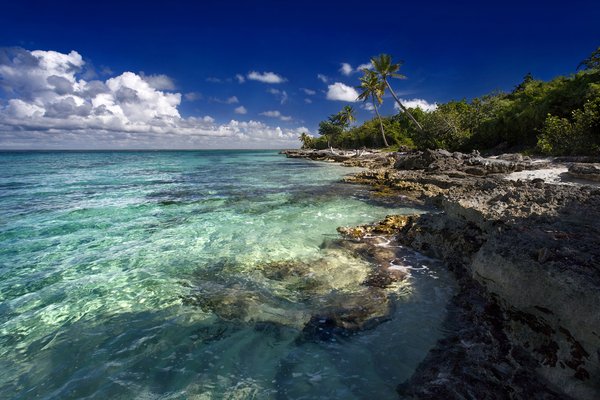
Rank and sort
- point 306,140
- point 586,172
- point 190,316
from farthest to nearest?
1. point 306,140
2. point 586,172
3. point 190,316

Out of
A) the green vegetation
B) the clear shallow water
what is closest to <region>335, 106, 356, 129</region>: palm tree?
the green vegetation

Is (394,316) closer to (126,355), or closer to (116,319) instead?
(126,355)

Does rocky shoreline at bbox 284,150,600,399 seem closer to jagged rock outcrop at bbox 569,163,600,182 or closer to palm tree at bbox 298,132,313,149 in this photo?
jagged rock outcrop at bbox 569,163,600,182

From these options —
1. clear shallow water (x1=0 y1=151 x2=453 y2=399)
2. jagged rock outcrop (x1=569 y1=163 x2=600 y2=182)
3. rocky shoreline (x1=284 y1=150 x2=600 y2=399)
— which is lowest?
clear shallow water (x1=0 y1=151 x2=453 y2=399)

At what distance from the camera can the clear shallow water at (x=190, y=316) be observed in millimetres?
4484

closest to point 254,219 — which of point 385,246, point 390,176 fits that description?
point 385,246

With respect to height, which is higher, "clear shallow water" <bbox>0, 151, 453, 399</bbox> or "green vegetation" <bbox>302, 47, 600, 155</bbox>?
"green vegetation" <bbox>302, 47, 600, 155</bbox>

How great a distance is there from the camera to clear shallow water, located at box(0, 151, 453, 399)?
14.7 feet

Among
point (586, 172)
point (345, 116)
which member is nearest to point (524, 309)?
point (586, 172)

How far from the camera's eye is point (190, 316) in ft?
20.1

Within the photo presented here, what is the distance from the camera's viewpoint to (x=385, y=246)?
9.89 meters

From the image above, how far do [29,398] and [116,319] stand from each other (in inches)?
75.5

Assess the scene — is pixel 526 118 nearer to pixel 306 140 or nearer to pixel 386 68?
pixel 386 68

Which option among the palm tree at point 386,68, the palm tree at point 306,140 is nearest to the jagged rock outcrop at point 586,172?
the palm tree at point 386,68
